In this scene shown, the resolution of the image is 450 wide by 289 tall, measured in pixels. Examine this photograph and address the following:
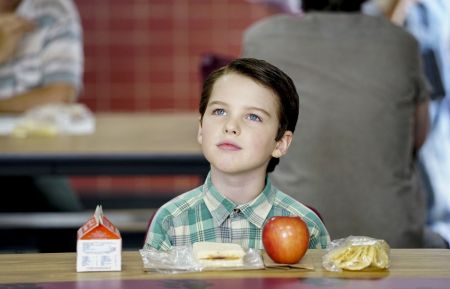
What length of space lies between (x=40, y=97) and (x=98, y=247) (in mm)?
2911

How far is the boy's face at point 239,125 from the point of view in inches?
74.5

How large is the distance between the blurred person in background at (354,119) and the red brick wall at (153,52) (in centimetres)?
368

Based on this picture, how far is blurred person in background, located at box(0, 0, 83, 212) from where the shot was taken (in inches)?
183

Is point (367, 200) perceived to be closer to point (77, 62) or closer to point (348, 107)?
point (348, 107)

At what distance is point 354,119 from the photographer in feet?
10.00

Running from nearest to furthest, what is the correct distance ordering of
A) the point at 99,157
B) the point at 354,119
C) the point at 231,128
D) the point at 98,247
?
the point at 98,247 < the point at 231,128 < the point at 354,119 < the point at 99,157

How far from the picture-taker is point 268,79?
77.0 inches

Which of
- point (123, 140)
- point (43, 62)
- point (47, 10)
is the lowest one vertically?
point (123, 140)

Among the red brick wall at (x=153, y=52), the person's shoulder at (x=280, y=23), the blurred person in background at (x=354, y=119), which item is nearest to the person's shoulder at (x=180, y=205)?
the blurred person in background at (x=354, y=119)

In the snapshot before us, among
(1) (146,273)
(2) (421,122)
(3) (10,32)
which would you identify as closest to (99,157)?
(2) (421,122)

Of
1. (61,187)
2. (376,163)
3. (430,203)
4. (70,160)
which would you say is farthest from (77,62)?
(376,163)

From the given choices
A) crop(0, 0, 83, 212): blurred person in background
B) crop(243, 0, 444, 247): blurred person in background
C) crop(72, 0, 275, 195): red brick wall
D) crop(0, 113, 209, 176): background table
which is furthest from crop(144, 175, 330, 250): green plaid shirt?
crop(72, 0, 275, 195): red brick wall

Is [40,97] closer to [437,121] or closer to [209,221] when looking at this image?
[437,121]

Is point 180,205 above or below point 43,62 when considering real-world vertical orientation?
below
